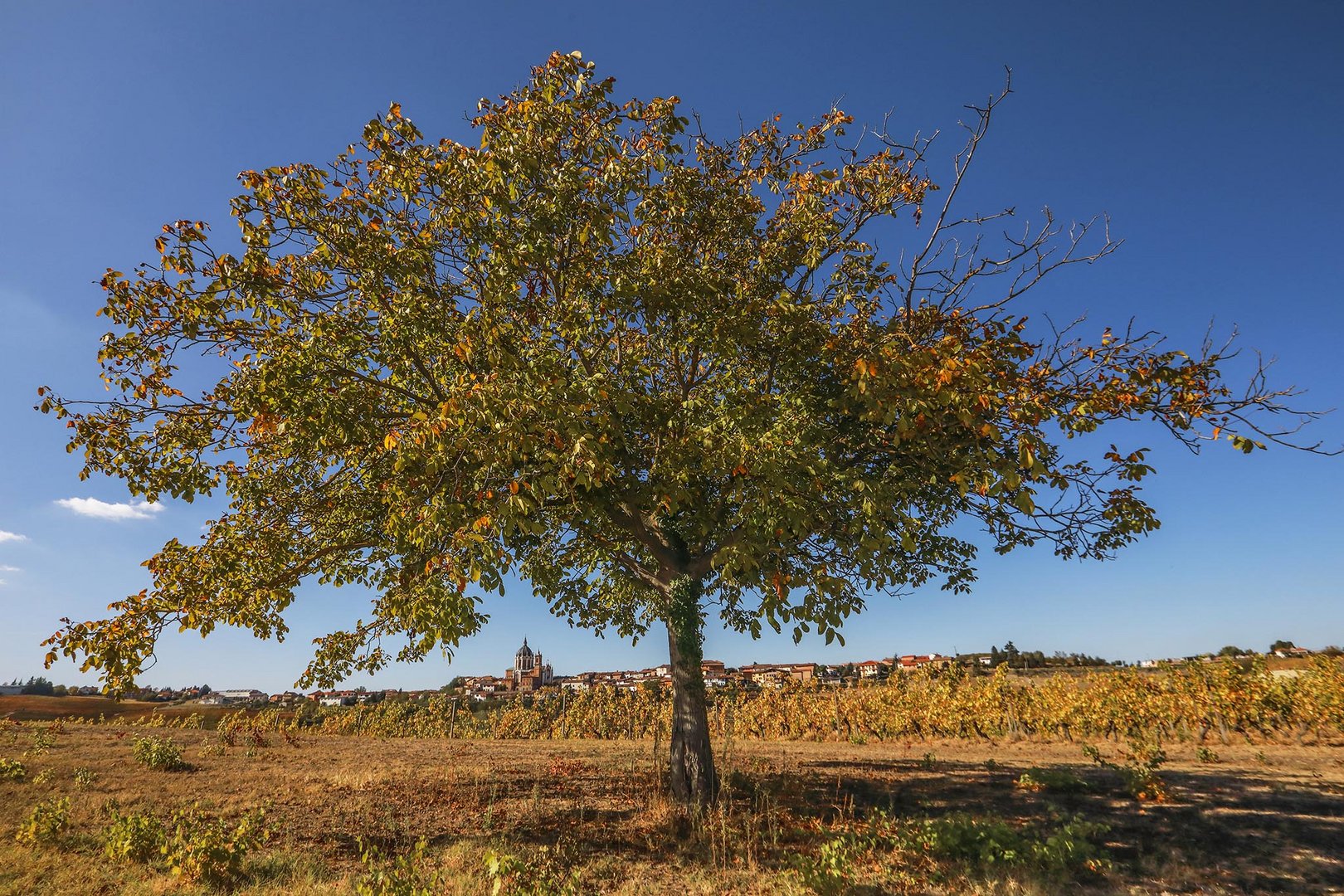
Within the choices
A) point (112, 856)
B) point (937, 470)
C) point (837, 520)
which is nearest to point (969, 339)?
point (937, 470)

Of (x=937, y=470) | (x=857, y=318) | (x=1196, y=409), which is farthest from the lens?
(x=857, y=318)

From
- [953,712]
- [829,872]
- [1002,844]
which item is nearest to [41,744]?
[829,872]

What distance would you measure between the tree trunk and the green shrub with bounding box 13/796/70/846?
27.2ft

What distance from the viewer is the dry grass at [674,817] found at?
652cm

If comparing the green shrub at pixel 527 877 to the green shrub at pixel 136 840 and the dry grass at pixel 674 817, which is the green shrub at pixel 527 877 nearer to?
the dry grass at pixel 674 817

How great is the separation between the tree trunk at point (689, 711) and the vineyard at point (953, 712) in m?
1.07

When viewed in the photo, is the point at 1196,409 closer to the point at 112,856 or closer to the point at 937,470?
the point at 937,470

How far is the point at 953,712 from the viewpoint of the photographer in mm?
21812

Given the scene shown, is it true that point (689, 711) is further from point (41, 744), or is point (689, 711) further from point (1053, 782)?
point (41, 744)

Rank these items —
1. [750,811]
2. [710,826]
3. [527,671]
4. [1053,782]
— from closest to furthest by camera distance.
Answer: [710,826], [750,811], [1053,782], [527,671]

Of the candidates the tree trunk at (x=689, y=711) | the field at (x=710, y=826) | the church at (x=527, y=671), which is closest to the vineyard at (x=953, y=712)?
the tree trunk at (x=689, y=711)

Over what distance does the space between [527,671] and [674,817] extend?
4572 inches

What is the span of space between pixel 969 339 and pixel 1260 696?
57.4 ft

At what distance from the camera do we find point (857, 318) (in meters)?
9.66
